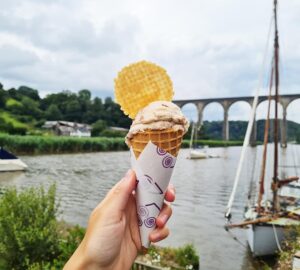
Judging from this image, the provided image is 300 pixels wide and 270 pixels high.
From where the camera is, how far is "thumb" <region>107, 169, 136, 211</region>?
6.31 feet

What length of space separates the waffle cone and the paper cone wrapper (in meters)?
0.03

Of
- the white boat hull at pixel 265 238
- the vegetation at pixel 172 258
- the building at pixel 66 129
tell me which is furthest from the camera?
the building at pixel 66 129

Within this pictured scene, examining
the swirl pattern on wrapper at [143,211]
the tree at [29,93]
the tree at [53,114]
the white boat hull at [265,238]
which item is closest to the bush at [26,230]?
the swirl pattern on wrapper at [143,211]

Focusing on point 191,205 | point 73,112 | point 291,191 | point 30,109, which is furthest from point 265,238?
point 73,112

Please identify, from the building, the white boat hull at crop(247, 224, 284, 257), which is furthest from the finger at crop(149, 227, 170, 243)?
the building

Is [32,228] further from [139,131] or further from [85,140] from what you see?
[85,140]

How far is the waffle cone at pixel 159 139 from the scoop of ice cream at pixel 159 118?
0.02 meters

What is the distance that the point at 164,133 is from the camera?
1957mm

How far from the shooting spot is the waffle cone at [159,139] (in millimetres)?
1955

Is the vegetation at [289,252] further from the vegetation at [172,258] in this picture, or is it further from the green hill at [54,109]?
the green hill at [54,109]

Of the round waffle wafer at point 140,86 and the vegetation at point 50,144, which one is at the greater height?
the round waffle wafer at point 140,86

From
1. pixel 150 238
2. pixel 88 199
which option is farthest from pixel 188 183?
pixel 150 238

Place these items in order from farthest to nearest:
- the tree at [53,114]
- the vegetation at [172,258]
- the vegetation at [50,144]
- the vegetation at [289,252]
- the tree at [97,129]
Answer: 1. the tree at [53,114]
2. the tree at [97,129]
3. the vegetation at [50,144]
4. the vegetation at [172,258]
5. the vegetation at [289,252]

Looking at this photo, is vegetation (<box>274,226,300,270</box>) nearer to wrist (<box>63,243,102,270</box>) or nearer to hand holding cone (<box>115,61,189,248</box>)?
hand holding cone (<box>115,61,189,248</box>)
